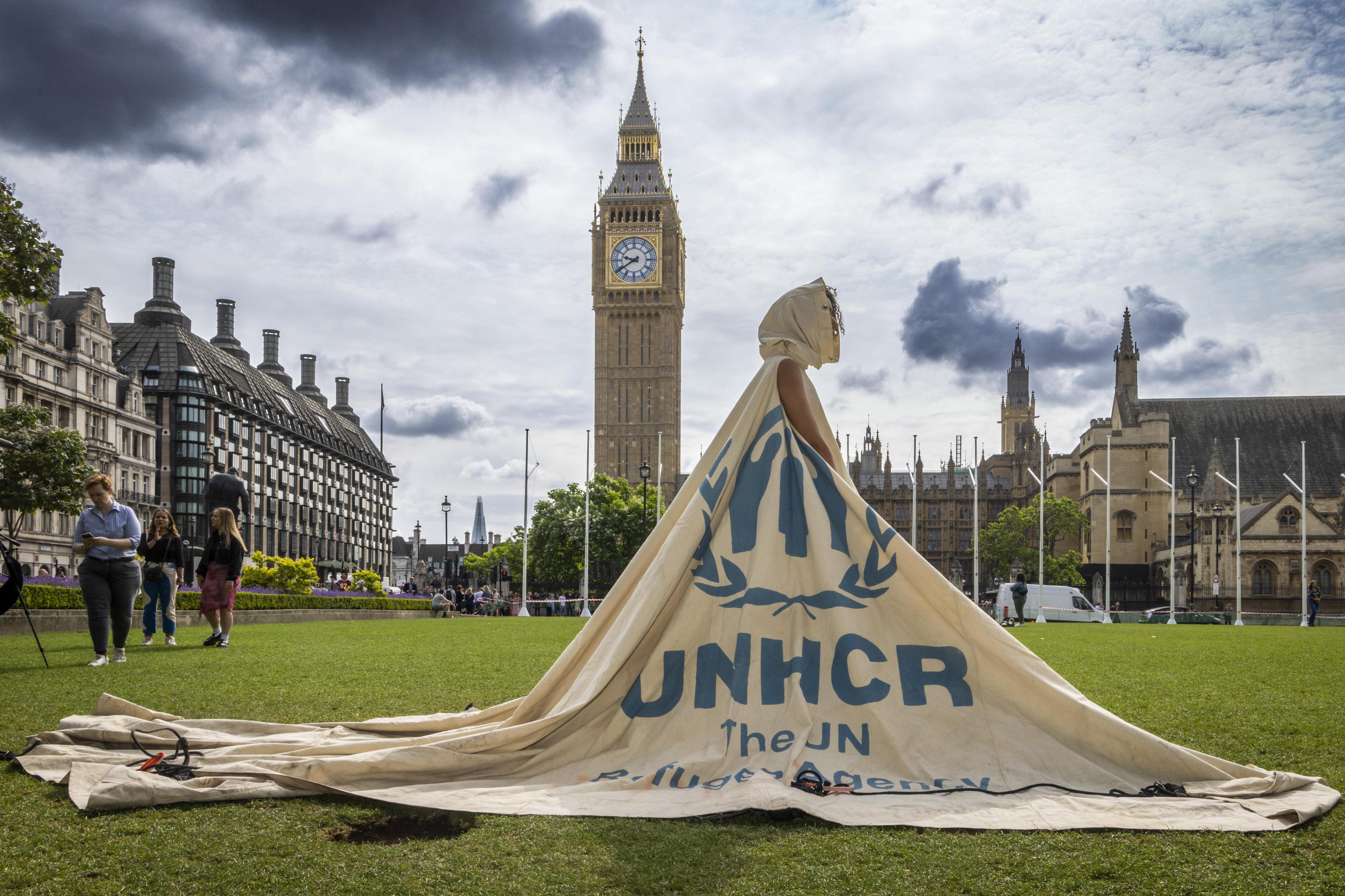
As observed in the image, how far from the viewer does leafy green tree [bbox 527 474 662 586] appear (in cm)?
6725

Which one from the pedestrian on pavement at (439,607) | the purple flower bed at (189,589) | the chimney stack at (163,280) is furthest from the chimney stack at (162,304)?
the pedestrian on pavement at (439,607)

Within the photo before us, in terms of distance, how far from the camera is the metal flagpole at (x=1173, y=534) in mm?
51469

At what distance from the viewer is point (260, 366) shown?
10681 cm

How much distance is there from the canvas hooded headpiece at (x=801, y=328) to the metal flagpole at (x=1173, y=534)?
45721 mm

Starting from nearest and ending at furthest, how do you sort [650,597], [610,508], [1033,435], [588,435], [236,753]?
[236,753]
[650,597]
[588,435]
[610,508]
[1033,435]

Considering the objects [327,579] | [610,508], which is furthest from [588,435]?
[327,579]

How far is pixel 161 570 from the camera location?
1283cm

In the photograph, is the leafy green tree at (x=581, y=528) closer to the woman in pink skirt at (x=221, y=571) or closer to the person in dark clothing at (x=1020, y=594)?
the person in dark clothing at (x=1020, y=594)

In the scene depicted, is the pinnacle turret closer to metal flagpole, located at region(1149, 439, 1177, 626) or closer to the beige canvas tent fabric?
metal flagpole, located at region(1149, 439, 1177, 626)

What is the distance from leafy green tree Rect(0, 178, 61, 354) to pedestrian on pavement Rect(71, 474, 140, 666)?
575 centimetres

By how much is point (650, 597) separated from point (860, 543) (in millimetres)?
1085

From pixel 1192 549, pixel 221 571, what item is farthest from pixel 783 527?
pixel 1192 549

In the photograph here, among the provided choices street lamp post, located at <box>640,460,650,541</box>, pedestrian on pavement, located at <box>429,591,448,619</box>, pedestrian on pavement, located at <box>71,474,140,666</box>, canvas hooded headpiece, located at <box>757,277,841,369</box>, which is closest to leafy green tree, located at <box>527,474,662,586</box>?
street lamp post, located at <box>640,460,650,541</box>

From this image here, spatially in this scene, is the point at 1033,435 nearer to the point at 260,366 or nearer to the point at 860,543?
the point at 260,366
